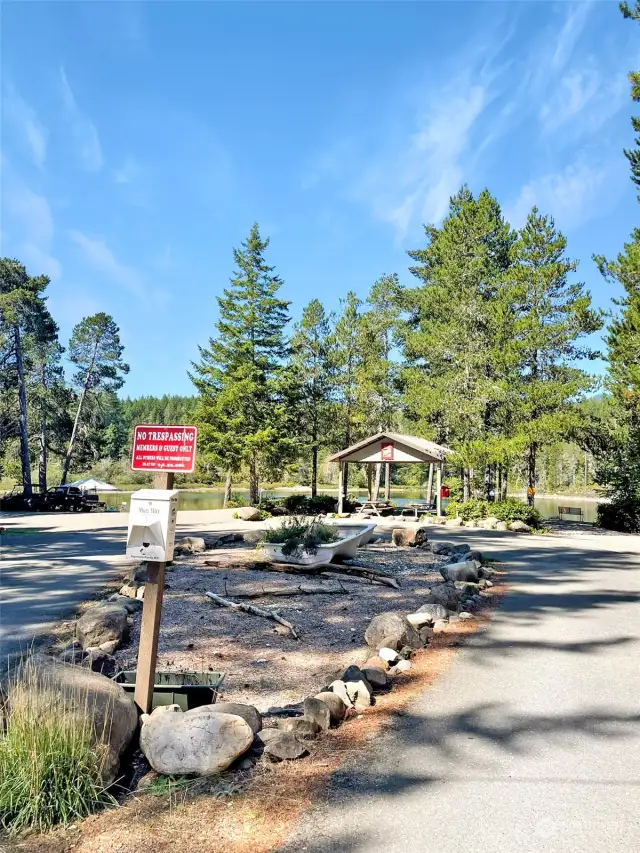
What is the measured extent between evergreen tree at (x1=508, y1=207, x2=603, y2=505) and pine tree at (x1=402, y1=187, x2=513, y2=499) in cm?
89

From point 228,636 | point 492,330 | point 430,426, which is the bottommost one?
point 228,636

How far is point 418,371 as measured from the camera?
2862cm

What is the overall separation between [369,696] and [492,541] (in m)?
12.7

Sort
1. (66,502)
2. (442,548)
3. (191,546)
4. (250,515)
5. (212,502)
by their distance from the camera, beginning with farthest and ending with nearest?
(212,502)
(66,502)
(250,515)
(442,548)
(191,546)

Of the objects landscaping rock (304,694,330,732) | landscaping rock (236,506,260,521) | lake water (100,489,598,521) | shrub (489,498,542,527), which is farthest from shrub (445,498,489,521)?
landscaping rock (304,694,330,732)

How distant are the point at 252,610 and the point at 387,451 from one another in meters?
18.5

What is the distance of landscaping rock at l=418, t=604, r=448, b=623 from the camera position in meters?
6.58

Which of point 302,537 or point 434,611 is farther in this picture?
point 302,537

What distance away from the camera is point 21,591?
26.8 ft

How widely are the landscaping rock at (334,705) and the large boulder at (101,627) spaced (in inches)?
103

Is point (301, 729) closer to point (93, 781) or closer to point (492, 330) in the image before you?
point (93, 781)

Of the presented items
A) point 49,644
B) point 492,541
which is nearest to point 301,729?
point 49,644

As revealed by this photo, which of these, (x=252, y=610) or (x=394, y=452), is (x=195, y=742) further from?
(x=394, y=452)

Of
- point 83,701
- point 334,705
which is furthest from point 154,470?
point 334,705
